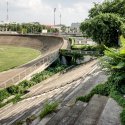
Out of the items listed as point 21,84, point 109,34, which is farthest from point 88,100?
point 109,34

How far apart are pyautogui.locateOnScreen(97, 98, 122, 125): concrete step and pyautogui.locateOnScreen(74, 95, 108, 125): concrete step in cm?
22

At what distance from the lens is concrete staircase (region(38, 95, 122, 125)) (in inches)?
285

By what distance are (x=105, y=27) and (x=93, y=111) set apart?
33.5 meters

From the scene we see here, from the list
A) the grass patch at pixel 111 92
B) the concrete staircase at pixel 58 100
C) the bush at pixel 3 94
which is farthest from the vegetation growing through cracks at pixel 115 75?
the bush at pixel 3 94

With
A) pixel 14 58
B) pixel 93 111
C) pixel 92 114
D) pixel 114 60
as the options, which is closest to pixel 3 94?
pixel 114 60

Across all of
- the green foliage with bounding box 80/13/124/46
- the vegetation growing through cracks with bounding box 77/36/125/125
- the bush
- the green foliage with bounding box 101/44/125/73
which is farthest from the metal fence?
the green foliage with bounding box 101/44/125/73

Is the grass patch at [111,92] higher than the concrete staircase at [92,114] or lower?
higher

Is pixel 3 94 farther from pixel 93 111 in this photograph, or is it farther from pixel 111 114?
pixel 111 114

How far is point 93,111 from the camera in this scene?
796cm

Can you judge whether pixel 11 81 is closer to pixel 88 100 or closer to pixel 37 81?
pixel 37 81

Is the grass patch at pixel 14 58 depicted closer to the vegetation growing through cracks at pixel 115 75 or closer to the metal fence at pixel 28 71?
the metal fence at pixel 28 71

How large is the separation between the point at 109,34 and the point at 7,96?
21.7 m

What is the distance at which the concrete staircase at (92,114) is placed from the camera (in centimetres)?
724

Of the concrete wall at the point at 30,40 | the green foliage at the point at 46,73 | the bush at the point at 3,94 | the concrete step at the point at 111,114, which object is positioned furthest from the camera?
the concrete wall at the point at 30,40
